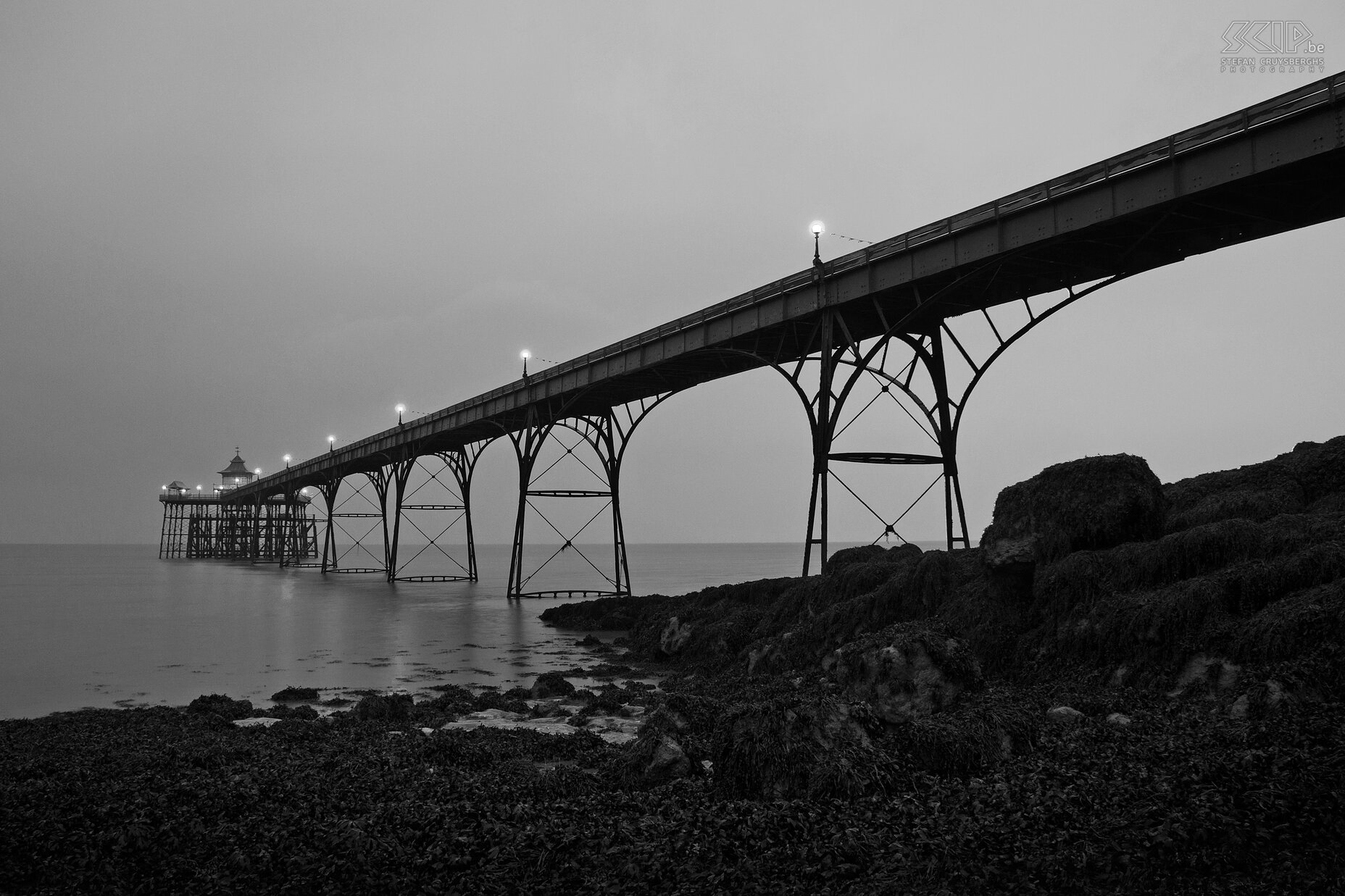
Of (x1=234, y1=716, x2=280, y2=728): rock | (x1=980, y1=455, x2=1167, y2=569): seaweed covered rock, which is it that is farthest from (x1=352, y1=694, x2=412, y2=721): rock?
(x1=980, y1=455, x2=1167, y2=569): seaweed covered rock

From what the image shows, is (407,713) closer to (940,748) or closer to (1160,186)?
(940,748)

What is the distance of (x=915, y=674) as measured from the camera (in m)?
11.1

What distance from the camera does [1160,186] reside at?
17.0 m

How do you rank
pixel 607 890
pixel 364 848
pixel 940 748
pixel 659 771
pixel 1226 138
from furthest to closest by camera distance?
pixel 1226 138 < pixel 659 771 < pixel 940 748 < pixel 364 848 < pixel 607 890

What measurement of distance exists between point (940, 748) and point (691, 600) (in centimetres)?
2204

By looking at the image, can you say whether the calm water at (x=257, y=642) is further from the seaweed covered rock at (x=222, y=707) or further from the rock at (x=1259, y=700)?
the rock at (x=1259, y=700)

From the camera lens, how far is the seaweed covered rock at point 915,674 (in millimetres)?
10914

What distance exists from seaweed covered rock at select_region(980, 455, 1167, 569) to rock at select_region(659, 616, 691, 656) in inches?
472

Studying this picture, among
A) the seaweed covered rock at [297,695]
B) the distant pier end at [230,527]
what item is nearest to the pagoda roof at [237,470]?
the distant pier end at [230,527]

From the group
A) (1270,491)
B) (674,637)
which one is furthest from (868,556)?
(1270,491)

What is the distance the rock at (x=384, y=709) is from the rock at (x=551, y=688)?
328 cm

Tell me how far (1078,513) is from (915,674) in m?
5.71

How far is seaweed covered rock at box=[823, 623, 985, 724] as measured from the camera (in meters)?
10.9

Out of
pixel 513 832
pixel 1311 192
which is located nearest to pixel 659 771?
pixel 513 832
